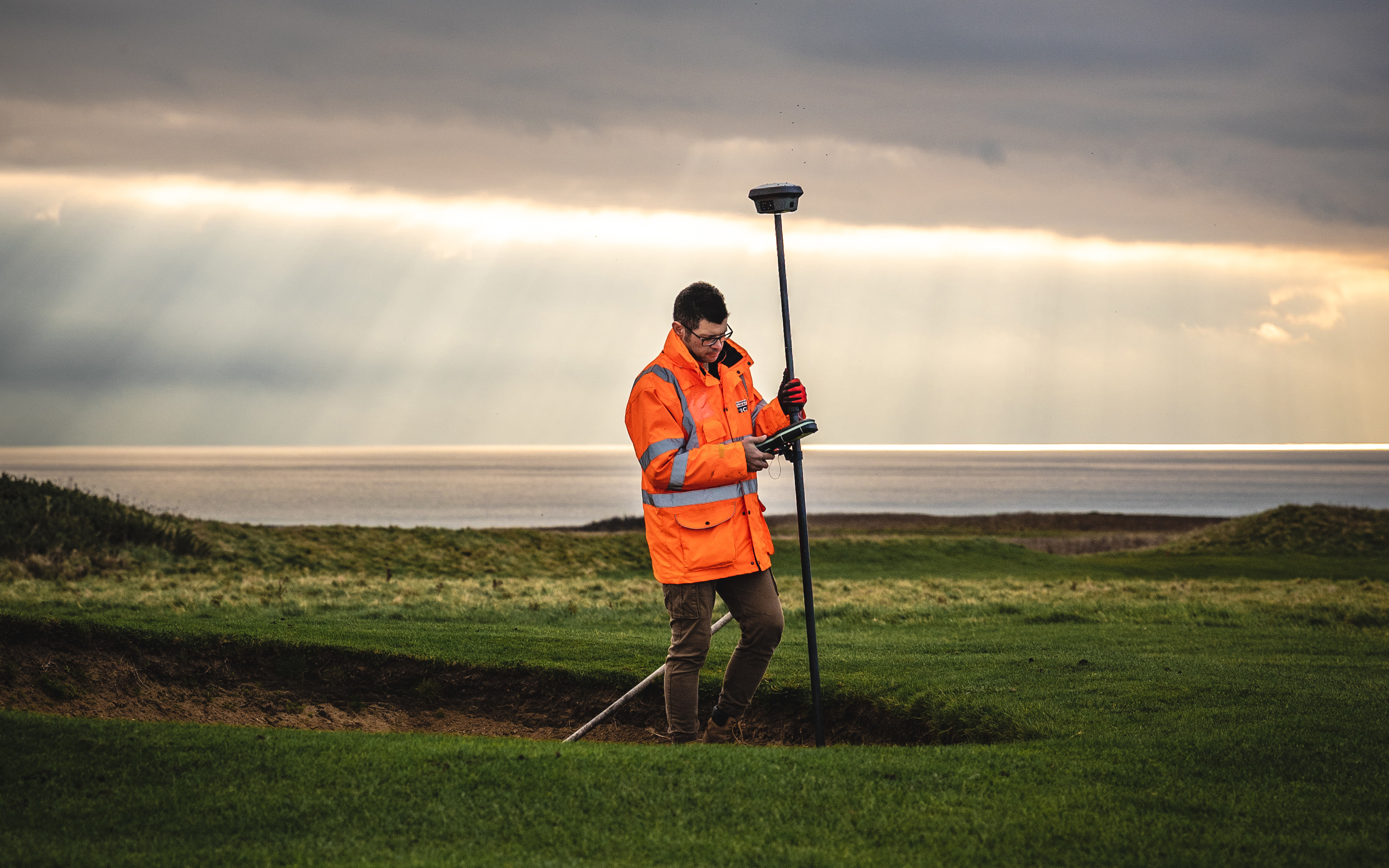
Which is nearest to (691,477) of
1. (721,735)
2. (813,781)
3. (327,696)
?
(813,781)

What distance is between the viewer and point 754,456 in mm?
6340

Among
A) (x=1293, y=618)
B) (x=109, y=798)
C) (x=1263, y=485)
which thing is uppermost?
(x=109, y=798)

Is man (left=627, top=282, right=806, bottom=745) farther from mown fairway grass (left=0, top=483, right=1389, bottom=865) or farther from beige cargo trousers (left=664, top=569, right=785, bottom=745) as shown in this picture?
mown fairway grass (left=0, top=483, right=1389, bottom=865)

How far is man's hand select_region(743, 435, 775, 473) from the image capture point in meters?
6.34

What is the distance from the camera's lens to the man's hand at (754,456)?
20.8 ft

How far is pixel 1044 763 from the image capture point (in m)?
5.86

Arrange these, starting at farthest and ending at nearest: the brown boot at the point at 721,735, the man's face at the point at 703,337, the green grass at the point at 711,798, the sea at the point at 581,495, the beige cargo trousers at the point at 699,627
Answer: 1. the sea at the point at 581,495
2. the brown boot at the point at 721,735
3. the beige cargo trousers at the point at 699,627
4. the man's face at the point at 703,337
5. the green grass at the point at 711,798

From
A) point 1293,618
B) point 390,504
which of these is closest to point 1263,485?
point 390,504

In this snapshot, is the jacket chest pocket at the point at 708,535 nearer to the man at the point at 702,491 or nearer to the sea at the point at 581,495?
the man at the point at 702,491

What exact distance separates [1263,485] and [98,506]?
529 feet

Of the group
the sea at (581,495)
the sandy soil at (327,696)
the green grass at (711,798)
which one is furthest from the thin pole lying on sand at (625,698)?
the sea at (581,495)

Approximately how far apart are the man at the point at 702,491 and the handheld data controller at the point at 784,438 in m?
0.05

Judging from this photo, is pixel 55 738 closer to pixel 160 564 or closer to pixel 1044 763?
pixel 1044 763

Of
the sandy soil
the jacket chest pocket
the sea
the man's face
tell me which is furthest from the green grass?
the sea
